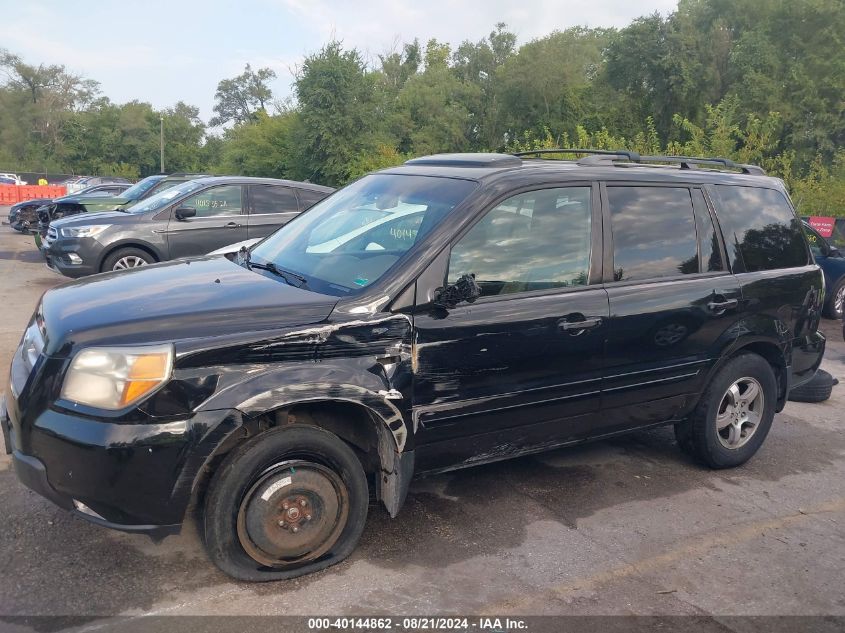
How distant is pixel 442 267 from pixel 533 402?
90 cm

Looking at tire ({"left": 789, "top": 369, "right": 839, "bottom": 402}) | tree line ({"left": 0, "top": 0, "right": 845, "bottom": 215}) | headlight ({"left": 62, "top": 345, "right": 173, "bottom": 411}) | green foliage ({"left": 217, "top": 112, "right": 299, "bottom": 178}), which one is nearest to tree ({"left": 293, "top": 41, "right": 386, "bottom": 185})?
tree line ({"left": 0, "top": 0, "right": 845, "bottom": 215})

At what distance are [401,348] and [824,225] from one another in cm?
1187

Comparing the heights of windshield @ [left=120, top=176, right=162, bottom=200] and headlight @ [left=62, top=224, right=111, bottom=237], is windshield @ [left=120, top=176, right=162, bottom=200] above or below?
above

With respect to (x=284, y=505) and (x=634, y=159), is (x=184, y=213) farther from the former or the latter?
(x=284, y=505)

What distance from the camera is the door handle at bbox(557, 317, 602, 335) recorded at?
388 cm

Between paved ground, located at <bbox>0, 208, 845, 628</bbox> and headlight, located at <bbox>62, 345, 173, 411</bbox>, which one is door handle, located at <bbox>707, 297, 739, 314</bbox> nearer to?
paved ground, located at <bbox>0, 208, 845, 628</bbox>

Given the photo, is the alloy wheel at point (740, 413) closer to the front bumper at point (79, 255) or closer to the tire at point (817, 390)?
the tire at point (817, 390)

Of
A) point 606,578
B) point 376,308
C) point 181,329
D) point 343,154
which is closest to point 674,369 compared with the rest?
point 606,578

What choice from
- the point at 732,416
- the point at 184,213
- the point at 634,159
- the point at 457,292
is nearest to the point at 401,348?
the point at 457,292

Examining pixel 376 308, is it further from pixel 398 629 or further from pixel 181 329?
pixel 398 629

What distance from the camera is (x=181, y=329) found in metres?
3.05

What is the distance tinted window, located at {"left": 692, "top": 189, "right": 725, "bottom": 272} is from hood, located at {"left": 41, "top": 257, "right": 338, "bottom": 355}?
8.19 ft

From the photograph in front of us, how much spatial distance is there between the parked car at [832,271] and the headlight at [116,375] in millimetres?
10511

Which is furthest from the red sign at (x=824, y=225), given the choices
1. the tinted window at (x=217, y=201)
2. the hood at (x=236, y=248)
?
the hood at (x=236, y=248)
